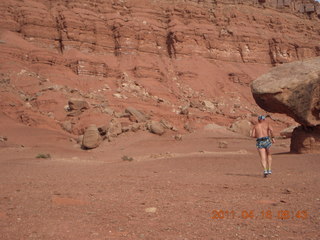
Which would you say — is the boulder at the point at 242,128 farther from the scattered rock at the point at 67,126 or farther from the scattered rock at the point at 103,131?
the scattered rock at the point at 67,126

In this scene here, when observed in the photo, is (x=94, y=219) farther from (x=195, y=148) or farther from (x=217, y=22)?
(x=217, y=22)

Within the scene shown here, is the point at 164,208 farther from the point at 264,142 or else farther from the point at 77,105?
the point at 77,105

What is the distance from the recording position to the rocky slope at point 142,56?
91.2ft

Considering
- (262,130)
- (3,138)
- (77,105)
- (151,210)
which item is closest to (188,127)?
(77,105)

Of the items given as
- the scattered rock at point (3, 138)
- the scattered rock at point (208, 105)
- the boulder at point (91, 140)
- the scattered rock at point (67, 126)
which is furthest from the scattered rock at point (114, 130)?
the scattered rock at point (208, 105)

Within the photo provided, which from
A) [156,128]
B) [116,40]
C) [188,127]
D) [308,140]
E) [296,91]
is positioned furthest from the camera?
[116,40]

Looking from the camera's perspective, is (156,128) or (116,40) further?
(116,40)

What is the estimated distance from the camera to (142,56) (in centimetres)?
4300

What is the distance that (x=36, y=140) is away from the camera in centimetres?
1909

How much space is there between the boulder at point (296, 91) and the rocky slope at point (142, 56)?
40.9 ft

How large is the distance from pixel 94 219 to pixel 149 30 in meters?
43.4

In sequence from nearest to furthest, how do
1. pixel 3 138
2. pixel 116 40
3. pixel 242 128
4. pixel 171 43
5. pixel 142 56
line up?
pixel 3 138 → pixel 242 128 → pixel 142 56 → pixel 116 40 → pixel 171 43

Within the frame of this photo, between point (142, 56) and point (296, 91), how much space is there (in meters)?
33.9

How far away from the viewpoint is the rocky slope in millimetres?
27812
